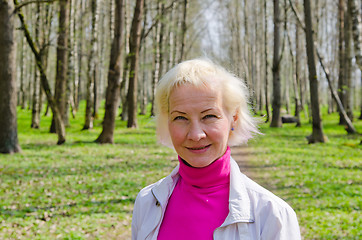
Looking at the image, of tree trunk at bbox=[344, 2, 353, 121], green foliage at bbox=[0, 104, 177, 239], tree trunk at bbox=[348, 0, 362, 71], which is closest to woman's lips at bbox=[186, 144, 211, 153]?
green foliage at bbox=[0, 104, 177, 239]

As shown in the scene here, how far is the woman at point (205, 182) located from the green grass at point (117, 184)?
650 millimetres

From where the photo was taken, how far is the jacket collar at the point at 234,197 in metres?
1.52

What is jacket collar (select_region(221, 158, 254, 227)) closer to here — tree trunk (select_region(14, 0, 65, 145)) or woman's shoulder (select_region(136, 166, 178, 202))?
woman's shoulder (select_region(136, 166, 178, 202))

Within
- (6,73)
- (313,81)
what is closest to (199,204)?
(6,73)

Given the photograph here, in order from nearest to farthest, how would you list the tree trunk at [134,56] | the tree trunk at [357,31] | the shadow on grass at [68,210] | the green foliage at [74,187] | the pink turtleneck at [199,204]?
the pink turtleneck at [199,204] → the green foliage at [74,187] → the shadow on grass at [68,210] → the tree trunk at [357,31] → the tree trunk at [134,56]

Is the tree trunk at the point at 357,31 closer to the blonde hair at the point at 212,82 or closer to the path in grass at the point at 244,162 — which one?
the path in grass at the point at 244,162

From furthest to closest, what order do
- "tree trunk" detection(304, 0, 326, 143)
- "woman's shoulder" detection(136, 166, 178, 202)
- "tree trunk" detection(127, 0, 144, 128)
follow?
1. "tree trunk" detection(127, 0, 144, 128)
2. "tree trunk" detection(304, 0, 326, 143)
3. "woman's shoulder" detection(136, 166, 178, 202)

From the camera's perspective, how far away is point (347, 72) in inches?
864

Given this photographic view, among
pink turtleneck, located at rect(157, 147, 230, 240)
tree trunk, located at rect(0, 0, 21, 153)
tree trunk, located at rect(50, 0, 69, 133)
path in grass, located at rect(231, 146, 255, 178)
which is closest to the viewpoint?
pink turtleneck, located at rect(157, 147, 230, 240)

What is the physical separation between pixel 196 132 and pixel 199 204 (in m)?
0.35

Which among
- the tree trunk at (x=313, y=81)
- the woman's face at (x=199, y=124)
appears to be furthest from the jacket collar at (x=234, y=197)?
the tree trunk at (x=313, y=81)

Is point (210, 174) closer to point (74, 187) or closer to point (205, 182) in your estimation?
point (205, 182)

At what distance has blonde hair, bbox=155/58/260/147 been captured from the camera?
1701mm

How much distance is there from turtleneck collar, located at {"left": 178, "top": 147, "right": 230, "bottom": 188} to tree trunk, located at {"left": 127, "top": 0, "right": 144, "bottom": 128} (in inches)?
581
